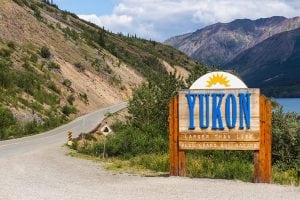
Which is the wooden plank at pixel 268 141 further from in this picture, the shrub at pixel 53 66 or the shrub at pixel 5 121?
the shrub at pixel 53 66

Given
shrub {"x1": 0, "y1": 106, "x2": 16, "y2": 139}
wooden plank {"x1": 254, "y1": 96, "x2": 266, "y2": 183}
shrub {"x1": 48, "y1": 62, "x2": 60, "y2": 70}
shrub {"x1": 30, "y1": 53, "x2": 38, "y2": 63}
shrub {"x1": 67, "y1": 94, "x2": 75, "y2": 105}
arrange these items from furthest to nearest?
1. shrub {"x1": 48, "y1": 62, "x2": 60, "y2": 70}
2. shrub {"x1": 30, "y1": 53, "x2": 38, "y2": 63}
3. shrub {"x1": 67, "y1": 94, "x2": 75, "y2": 105}
4. shrub {"x1": 0, "y1": 106, "x2": 16, "y2": 139}
5. wooden plank {"x1": 254, "y1": 96, "x2": 266, "y2": 183}

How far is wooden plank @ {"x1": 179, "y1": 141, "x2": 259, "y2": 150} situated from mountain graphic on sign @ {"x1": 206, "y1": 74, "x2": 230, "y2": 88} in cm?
199

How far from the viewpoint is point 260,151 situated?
1647cm

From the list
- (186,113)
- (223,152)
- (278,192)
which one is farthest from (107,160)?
(278,192)

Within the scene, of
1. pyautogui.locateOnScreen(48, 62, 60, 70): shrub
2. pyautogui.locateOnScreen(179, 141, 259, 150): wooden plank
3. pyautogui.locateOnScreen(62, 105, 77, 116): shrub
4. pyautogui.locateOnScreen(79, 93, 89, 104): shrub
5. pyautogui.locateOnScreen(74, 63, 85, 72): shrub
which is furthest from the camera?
pyautogui.locateOnScreen(74, 63, 85, 72): shrub

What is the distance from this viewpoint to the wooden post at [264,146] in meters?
16.2

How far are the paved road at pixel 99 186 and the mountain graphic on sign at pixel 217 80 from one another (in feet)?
10.8

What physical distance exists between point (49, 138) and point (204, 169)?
70.1ft

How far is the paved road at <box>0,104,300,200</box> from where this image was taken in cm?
1380

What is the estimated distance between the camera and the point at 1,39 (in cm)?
6378

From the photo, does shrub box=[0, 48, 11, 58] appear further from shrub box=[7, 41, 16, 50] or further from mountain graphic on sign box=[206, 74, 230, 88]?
mountain graphic on sign box=[206, 74, 230, 88]

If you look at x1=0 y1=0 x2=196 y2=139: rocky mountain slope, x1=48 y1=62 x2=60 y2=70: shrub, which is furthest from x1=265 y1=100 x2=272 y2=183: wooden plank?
x1=48 y1=62 x2=60 y2=70: shrub

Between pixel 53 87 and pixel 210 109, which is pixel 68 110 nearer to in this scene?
pixel 53 87

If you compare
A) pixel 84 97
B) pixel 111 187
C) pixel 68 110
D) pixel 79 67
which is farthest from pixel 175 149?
pixel 79 67
